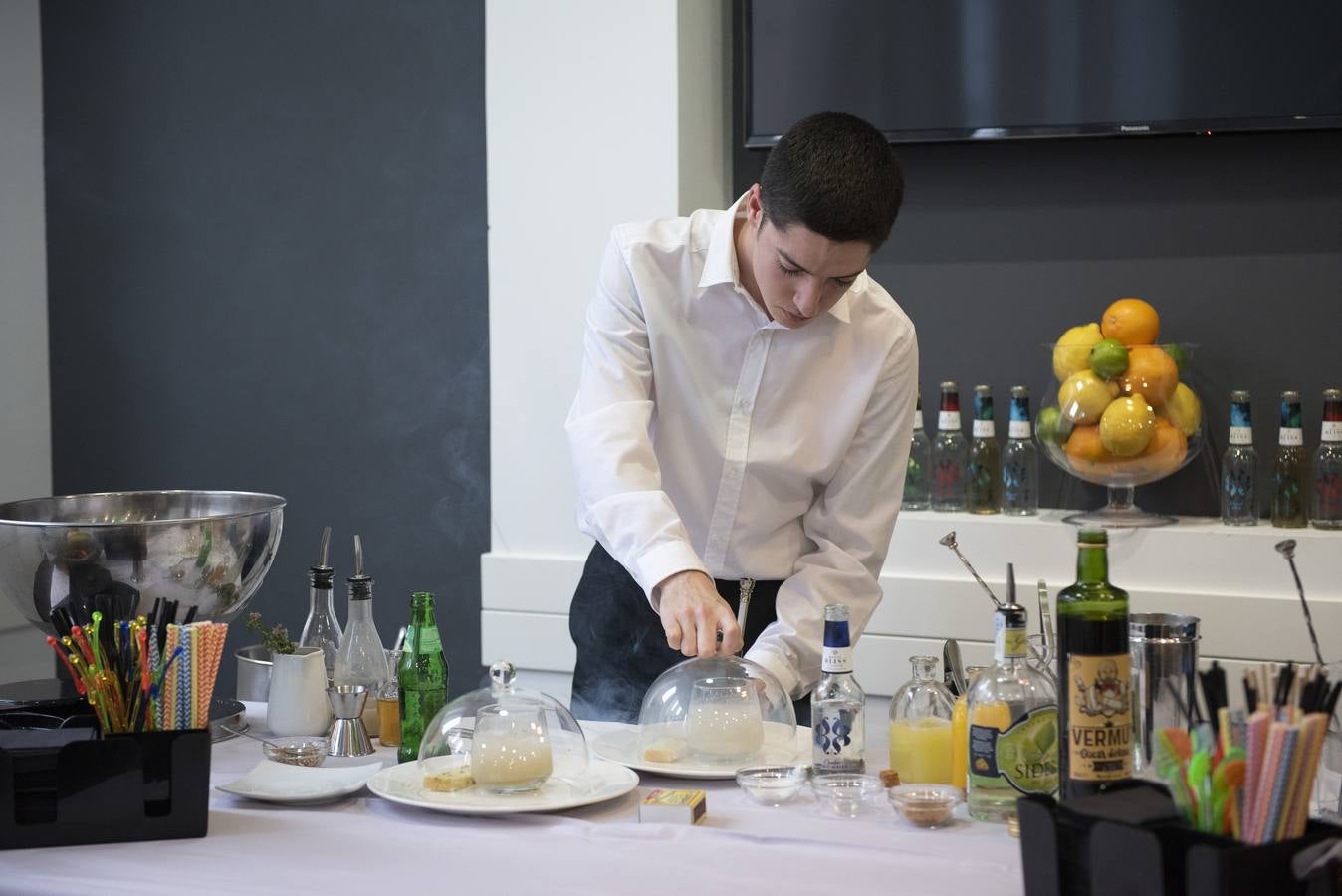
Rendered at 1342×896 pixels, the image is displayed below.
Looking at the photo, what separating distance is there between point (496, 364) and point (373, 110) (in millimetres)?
704

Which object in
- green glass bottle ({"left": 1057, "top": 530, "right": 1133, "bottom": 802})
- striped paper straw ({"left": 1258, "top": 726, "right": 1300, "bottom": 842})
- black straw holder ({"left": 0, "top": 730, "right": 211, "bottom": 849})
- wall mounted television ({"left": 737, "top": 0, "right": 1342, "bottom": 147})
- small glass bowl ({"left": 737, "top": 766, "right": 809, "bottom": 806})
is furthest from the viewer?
wall mounted television ({"left": 737, "top": 0, "right": 1342, "bottom": 147})

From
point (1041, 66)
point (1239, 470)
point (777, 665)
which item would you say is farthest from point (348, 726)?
point (1041, 66)

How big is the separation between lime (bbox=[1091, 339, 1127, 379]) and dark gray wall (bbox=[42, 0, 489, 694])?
1.34 metres

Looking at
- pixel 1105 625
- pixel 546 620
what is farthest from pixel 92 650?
pixel 546 620

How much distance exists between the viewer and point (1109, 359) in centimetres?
250

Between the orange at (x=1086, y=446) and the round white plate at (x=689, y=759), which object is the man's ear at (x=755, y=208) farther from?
the orange at (x=1086, y=446)

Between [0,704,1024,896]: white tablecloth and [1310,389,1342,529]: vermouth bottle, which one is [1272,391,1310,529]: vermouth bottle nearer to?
[1310,389,1342,529]: vermouth bottle

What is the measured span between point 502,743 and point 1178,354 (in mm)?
1656

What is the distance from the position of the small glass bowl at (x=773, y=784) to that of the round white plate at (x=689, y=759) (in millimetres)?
45

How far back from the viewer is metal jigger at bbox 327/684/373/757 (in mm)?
1683

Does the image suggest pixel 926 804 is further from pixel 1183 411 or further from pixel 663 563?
pixel 1183 411

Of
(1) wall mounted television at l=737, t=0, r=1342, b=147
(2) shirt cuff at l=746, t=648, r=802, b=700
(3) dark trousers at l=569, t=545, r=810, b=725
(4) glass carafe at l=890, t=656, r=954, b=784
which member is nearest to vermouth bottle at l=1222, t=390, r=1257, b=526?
(1) wall mounted television at l=737, t=0, r=1342, b=147

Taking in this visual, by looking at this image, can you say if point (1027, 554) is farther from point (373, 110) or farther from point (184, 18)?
point (184, 18)

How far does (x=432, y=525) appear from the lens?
324cm
